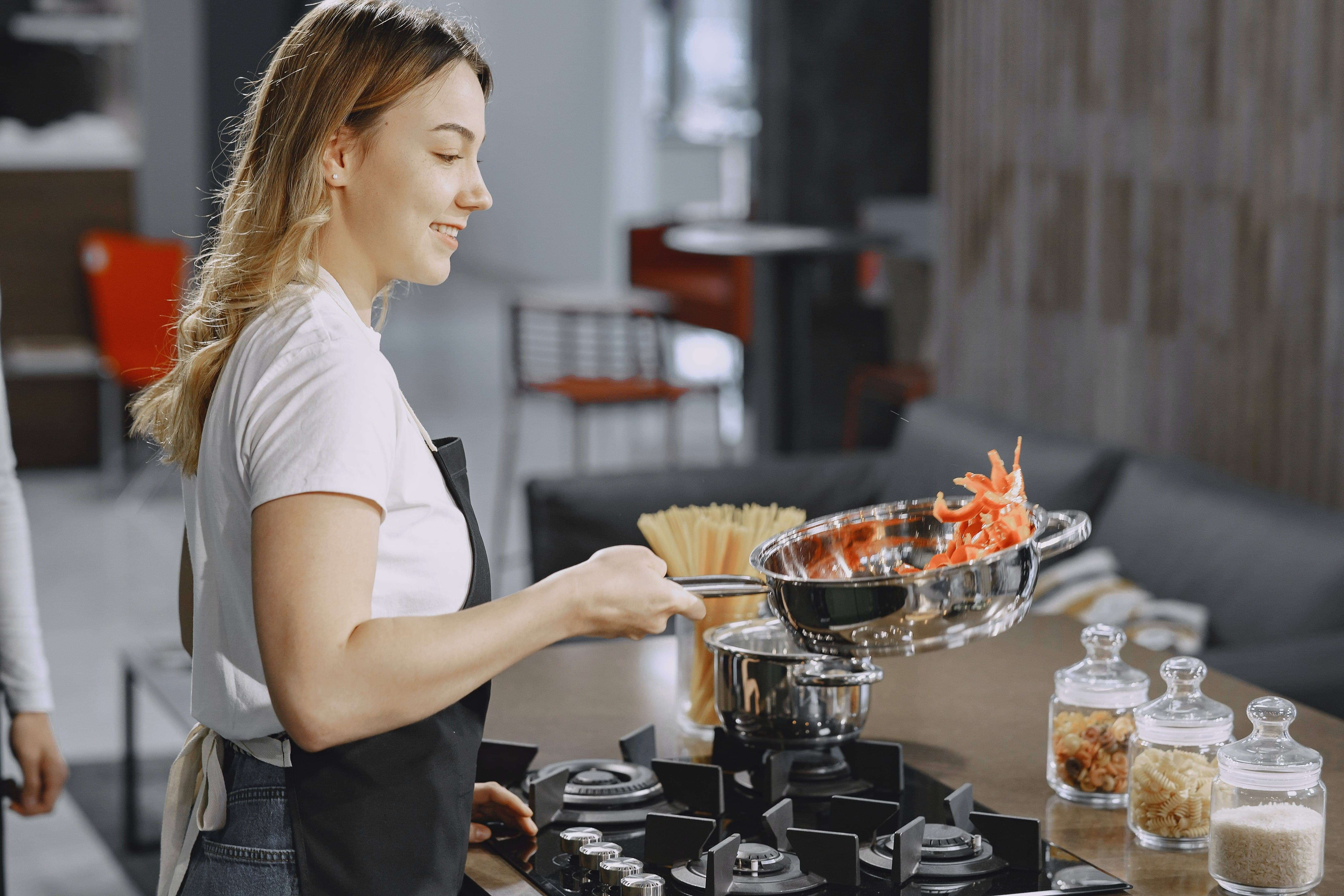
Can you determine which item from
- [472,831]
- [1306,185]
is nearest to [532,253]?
[1306,185]

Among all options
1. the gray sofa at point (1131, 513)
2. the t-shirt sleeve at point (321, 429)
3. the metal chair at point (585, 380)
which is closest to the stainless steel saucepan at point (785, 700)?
the t-shirt sleeve at point (321, 429)

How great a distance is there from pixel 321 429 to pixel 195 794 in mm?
397

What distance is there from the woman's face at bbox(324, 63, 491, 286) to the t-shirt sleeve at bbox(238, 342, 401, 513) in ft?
0.36

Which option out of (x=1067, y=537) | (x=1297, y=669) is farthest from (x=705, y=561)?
(x=1297, y=669)

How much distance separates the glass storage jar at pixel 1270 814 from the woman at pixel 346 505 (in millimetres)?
460

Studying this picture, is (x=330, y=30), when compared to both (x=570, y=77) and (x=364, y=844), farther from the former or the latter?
(x=570, y=77)

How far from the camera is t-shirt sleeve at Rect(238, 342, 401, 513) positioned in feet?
3.48

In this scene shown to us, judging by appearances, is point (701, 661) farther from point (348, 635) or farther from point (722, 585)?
point (348, 635)

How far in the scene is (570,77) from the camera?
10.5 metres

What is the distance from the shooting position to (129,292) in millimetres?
6504

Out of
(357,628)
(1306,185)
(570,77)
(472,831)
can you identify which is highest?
(570,77)

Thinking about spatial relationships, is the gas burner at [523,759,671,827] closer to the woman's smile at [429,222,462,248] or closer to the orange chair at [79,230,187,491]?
the woman's smile at [429,222,462,248]

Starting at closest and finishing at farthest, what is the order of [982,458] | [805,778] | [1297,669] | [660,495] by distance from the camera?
1. [805,778]
2. [1297,669]
3. [982,458]
4. [660,495]

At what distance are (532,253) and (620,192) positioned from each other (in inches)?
38.6
